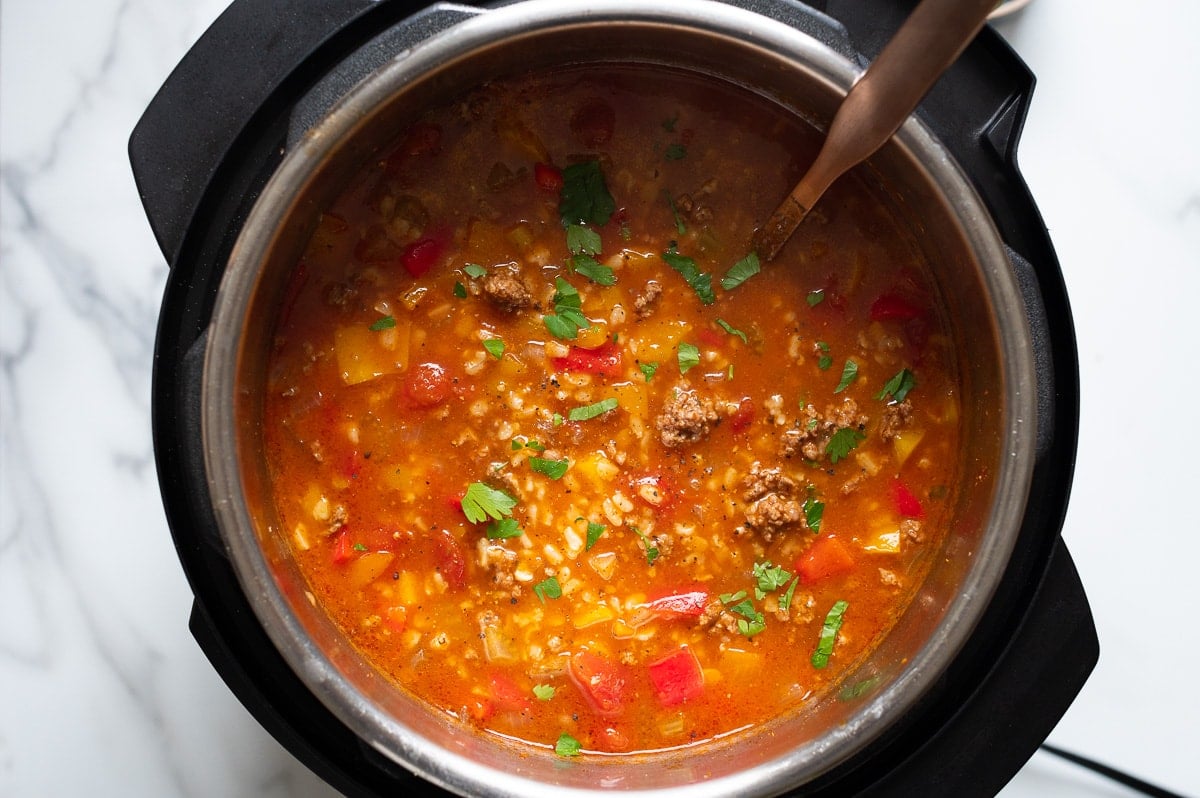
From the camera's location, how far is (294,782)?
2793 mm

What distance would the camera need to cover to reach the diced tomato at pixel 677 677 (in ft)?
8.43

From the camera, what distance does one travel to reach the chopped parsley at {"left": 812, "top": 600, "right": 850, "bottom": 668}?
257cm

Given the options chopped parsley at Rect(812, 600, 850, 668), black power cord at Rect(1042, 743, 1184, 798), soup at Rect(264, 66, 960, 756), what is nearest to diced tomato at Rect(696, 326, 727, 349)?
soup at Rect(264, 66, 960, 756)

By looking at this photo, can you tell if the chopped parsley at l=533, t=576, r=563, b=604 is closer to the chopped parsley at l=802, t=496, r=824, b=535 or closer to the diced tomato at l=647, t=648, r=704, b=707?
the diced tomato at l=647, t=648, r=704, b=707

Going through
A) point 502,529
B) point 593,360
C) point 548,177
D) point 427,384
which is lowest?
point 502,529

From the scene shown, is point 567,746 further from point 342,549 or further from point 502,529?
point 342,549

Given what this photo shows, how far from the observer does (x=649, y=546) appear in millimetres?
2553

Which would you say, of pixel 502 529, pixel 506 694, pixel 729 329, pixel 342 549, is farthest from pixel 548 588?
pixel 729 329

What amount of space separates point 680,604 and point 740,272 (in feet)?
2.73

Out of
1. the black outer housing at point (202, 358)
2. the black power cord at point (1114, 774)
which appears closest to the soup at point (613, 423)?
the black outer housing at point (202, 358)

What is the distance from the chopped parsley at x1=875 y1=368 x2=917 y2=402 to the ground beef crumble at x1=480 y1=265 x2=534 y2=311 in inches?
35.3

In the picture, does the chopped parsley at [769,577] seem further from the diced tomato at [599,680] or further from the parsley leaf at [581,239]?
the parsley leaf at [581,239]

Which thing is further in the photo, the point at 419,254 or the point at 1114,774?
the point at 1114,774

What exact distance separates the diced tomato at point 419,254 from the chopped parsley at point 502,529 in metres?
0.64
